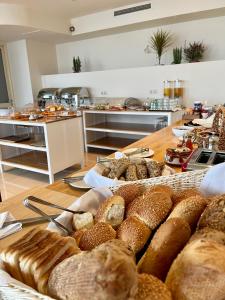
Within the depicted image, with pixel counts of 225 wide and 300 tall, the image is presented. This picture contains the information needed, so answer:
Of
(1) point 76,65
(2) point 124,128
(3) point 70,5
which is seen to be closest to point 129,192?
(2) point 124,128

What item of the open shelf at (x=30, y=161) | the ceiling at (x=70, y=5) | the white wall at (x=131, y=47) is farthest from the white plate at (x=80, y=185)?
the white wall at (x=131, y=47)

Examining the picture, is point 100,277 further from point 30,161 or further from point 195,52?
point 195,52

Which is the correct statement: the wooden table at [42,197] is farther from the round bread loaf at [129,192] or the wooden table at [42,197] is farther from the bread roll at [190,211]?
the bread roll at [190,211]

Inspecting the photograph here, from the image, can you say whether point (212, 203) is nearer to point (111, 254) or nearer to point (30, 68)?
point (111, 254)

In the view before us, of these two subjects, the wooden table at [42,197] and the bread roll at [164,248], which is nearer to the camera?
the bread roll at [164,248]

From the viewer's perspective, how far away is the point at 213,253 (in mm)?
356

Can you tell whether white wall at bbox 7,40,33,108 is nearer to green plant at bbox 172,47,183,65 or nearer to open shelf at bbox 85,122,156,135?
open shelf at bbox 85,122,156,135

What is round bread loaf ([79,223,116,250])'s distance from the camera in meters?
0.47

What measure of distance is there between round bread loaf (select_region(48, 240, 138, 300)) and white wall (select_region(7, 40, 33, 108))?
5011 mm

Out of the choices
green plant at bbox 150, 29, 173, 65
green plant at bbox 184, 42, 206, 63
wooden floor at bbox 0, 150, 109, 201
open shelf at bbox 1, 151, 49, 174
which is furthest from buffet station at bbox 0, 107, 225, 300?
green plant at bbox 150, 29, 173, 65

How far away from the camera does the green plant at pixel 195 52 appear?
3562mm

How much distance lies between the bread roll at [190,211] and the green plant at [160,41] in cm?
371

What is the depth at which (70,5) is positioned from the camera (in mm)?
3652

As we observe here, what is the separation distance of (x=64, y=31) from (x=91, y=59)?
0.75 metres
